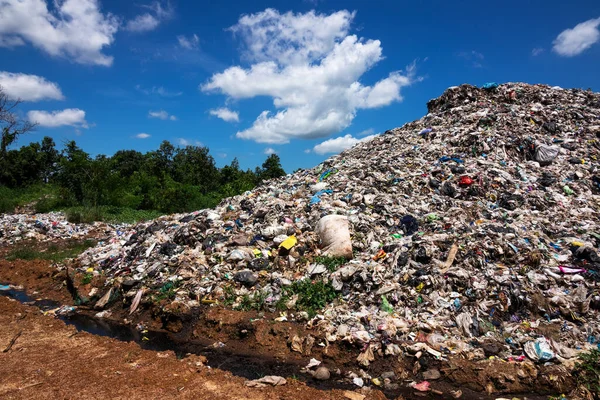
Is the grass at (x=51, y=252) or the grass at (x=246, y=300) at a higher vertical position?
the grass at (x=51, y=252)

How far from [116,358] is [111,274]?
3.35m

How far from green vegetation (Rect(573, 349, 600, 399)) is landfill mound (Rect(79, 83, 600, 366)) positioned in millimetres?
143

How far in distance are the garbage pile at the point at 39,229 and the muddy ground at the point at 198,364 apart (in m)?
6.53

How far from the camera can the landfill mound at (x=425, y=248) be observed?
4.25m

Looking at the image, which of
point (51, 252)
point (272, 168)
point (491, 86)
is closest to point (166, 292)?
point (51, 252)

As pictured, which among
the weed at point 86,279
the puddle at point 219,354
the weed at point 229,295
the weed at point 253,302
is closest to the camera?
the puddle at point 219,354

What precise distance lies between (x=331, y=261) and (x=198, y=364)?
2512 millimetres

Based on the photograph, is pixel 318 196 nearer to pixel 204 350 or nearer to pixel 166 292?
pixel 166 292

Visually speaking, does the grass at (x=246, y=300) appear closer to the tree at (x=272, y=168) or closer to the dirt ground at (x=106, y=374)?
the dirt ground at (x=106, y=374)

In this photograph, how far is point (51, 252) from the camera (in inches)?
365

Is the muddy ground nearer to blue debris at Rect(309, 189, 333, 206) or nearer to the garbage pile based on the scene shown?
blue debris at Rect(309, 189, 333, 206)

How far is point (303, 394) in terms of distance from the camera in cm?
331

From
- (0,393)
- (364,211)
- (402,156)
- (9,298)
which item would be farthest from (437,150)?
(9,298)

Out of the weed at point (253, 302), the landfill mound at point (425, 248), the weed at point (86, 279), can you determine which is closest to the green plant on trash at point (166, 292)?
the landfill mound at point (425, 248)
